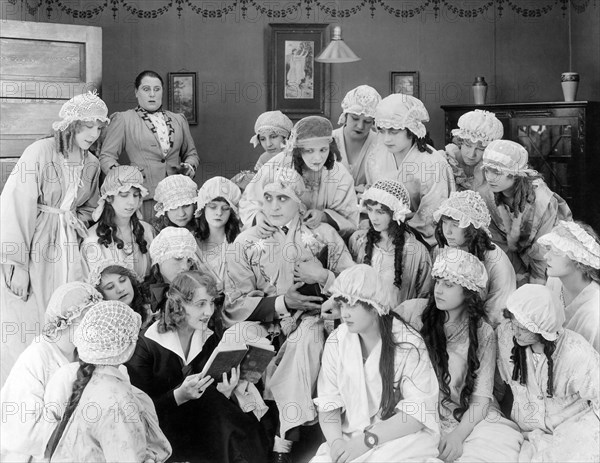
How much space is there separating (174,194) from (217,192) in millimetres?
288

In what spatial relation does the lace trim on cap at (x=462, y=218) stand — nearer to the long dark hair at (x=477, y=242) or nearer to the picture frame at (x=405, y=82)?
→ the long dark hair at (x=477, y=242)

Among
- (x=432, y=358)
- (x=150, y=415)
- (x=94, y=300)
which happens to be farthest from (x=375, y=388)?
(x=94, y=300)

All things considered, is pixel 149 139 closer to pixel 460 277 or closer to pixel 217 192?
pixel 217 192

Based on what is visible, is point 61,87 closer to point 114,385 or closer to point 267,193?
point 267,193

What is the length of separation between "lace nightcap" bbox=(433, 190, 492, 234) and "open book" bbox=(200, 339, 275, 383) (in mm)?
1158

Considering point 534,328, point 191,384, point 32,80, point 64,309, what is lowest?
point 191,384

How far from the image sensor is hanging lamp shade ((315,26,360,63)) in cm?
823

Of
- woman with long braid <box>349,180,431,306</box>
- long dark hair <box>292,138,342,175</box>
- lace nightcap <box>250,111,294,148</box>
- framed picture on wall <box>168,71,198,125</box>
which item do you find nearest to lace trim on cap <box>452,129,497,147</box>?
long dark hair <box>292,138,342,175</box>

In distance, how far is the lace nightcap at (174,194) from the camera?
570 centimetres

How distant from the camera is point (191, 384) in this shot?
4.41 m

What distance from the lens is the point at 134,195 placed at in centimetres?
551

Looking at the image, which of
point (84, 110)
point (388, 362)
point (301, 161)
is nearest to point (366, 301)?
point (388, 362)

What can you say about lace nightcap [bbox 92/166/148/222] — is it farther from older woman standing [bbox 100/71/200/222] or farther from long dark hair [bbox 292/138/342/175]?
older woman standing [bbox 100/71/200/222]

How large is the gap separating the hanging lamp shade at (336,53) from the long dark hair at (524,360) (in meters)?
4.36
